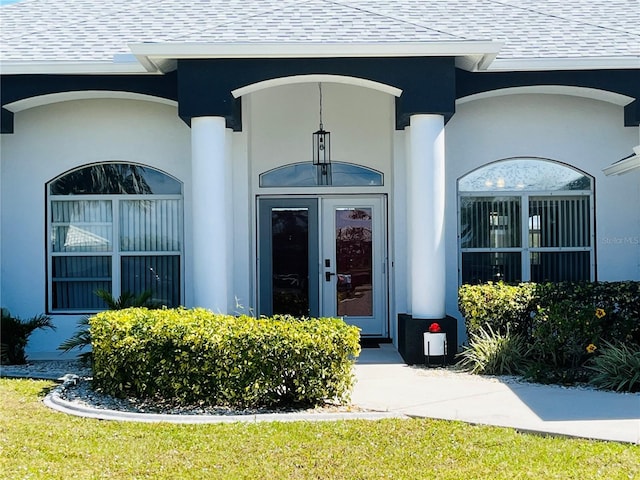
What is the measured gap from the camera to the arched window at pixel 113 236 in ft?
38.5

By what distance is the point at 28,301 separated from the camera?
1155 centimetres

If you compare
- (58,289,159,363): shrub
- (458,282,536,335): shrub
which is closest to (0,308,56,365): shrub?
(58,289,159,363): shrub

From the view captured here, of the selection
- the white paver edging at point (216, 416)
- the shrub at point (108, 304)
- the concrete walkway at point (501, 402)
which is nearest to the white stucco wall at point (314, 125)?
the shrub at point (108, 304)

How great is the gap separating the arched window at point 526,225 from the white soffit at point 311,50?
9.38 ft

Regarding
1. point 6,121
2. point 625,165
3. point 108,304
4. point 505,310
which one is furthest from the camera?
point 6,121

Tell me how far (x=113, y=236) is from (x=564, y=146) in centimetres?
735

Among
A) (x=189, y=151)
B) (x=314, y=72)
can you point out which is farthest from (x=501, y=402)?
(x=189, y=151)

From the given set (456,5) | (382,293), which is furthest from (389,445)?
(456,5)

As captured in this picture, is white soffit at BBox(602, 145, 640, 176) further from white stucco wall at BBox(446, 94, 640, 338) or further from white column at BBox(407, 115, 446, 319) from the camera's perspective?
white column at BBox(407, 115, 446, 319)

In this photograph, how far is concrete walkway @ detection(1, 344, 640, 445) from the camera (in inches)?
257

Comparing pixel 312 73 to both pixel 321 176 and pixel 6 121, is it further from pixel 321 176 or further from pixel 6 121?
pixel 6 121

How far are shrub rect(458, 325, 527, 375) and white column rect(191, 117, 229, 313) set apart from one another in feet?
10.9

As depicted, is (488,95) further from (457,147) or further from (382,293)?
(382,293)

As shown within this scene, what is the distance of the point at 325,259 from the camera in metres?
12.4
